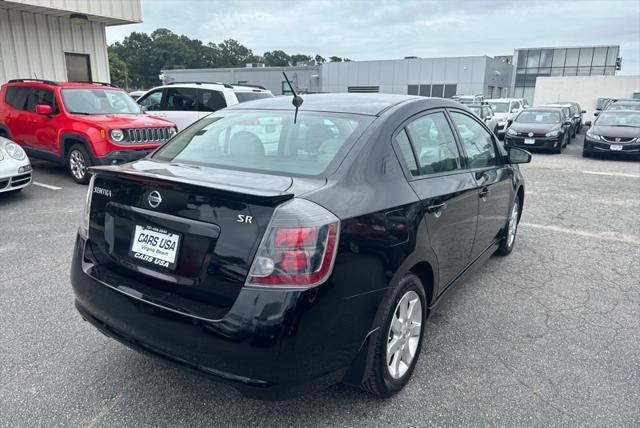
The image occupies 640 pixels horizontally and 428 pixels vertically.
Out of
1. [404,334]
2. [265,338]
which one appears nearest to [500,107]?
[404,334]

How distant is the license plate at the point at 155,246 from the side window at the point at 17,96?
8611 millimetres

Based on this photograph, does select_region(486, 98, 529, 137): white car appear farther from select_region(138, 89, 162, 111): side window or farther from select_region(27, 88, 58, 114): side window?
select_region(27, 88, 58, 114): side window

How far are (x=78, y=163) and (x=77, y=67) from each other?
719 cm

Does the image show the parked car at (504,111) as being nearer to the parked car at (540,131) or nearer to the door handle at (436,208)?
the parked car at (540,131)

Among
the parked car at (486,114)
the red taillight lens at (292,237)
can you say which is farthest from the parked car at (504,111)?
the red taillight lens at (292,237)

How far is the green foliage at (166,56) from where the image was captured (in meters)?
97.2

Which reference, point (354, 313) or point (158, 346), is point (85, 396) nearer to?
point (158, 346)

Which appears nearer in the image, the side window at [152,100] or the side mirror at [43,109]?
the side mirror at [43,109]

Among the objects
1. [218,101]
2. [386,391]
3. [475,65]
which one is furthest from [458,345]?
[475,65]

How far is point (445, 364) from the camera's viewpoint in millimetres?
2998

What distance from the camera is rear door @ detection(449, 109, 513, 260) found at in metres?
3.60

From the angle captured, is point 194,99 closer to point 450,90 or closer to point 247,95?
point 247,95

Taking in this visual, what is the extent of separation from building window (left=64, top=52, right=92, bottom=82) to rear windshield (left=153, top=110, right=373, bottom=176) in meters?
12.7

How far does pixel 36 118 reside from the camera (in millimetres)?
8844
